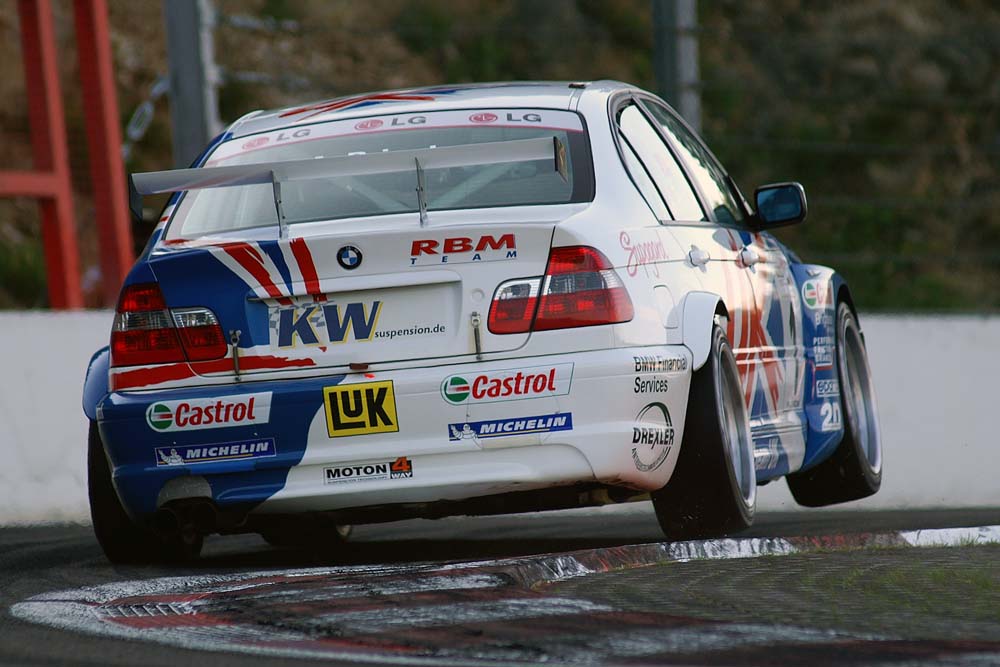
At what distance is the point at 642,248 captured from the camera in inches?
241

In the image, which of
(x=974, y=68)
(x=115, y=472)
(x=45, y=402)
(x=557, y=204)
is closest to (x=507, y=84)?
(x=557, y=204)

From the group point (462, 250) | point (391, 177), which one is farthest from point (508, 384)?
point (391, 177)

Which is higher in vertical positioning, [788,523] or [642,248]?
[642,248]

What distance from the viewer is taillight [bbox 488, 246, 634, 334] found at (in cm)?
583

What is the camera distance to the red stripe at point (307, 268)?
5.90 metres

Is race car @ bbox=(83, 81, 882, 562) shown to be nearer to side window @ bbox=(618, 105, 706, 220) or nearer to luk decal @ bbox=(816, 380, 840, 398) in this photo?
side window @ bbox=(618, 105, 706, 220)

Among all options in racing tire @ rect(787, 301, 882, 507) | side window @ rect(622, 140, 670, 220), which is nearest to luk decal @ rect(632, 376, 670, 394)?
side window @ rect(622, 140, 670, 220)

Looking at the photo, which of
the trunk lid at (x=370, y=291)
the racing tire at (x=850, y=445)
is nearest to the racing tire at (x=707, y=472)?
the trunk lid at (x=370, y=291)

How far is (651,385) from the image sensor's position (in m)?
5.93

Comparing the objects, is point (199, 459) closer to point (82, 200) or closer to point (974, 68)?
point (82, 200)

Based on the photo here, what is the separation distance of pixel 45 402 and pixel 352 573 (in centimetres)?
392

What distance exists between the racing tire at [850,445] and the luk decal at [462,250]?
9.39ft

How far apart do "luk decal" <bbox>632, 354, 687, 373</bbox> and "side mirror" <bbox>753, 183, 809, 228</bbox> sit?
1.83 meters

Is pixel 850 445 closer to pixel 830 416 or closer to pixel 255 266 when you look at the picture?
pixel 830 416
